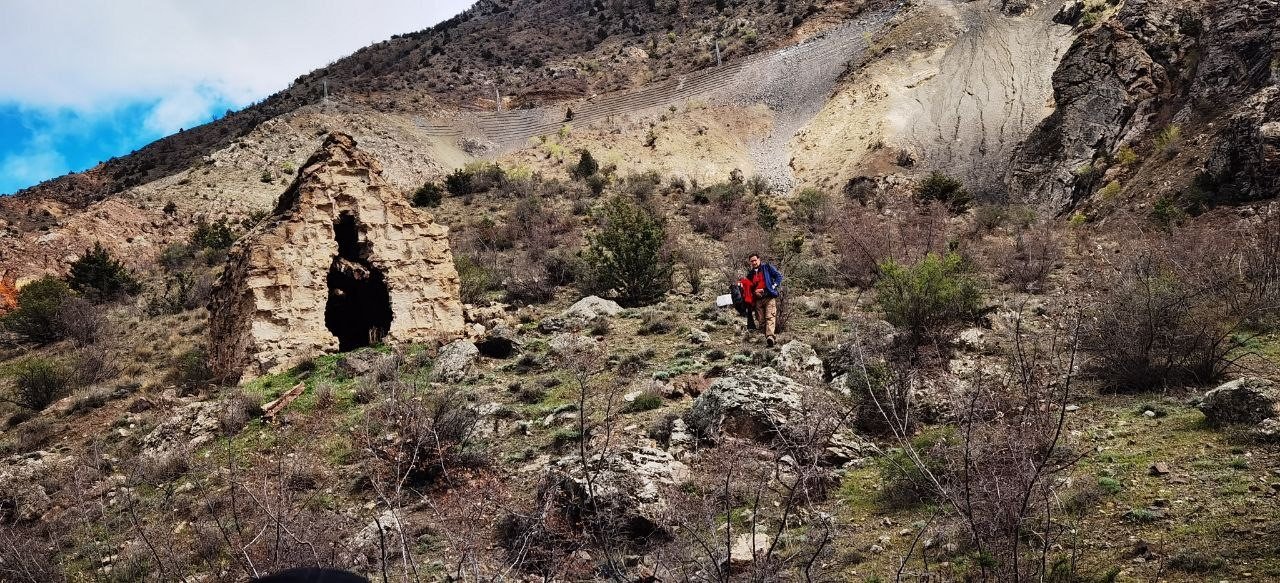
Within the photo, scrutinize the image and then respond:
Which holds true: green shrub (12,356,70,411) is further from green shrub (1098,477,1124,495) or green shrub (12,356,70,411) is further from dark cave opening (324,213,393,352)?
green shrub (1098,477,1124,495)

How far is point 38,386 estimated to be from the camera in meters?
11.2

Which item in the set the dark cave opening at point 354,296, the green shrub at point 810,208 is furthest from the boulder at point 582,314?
the green shrub at point 810,208

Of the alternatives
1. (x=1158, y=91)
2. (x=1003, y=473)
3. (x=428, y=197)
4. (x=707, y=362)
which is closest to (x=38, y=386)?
(x=707, y=362)

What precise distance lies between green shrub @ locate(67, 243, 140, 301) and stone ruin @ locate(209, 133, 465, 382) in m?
13.1

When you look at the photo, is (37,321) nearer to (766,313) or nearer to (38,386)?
(38,386)

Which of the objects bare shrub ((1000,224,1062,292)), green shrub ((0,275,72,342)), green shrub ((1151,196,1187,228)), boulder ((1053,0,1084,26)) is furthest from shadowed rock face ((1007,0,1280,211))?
green shrub ((0,275,72,342))

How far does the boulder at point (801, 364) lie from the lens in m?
7.19

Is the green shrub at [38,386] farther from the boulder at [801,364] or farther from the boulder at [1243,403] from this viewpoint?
the boulder at [1243,403]

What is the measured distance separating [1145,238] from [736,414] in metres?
11.7

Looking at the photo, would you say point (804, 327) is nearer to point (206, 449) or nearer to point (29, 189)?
point (206, 449)

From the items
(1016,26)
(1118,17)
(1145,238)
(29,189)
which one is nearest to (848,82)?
(1016,26)

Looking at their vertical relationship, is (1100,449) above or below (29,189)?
below

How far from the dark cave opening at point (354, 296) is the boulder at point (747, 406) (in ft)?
22.7

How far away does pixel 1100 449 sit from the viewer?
5.04 m
